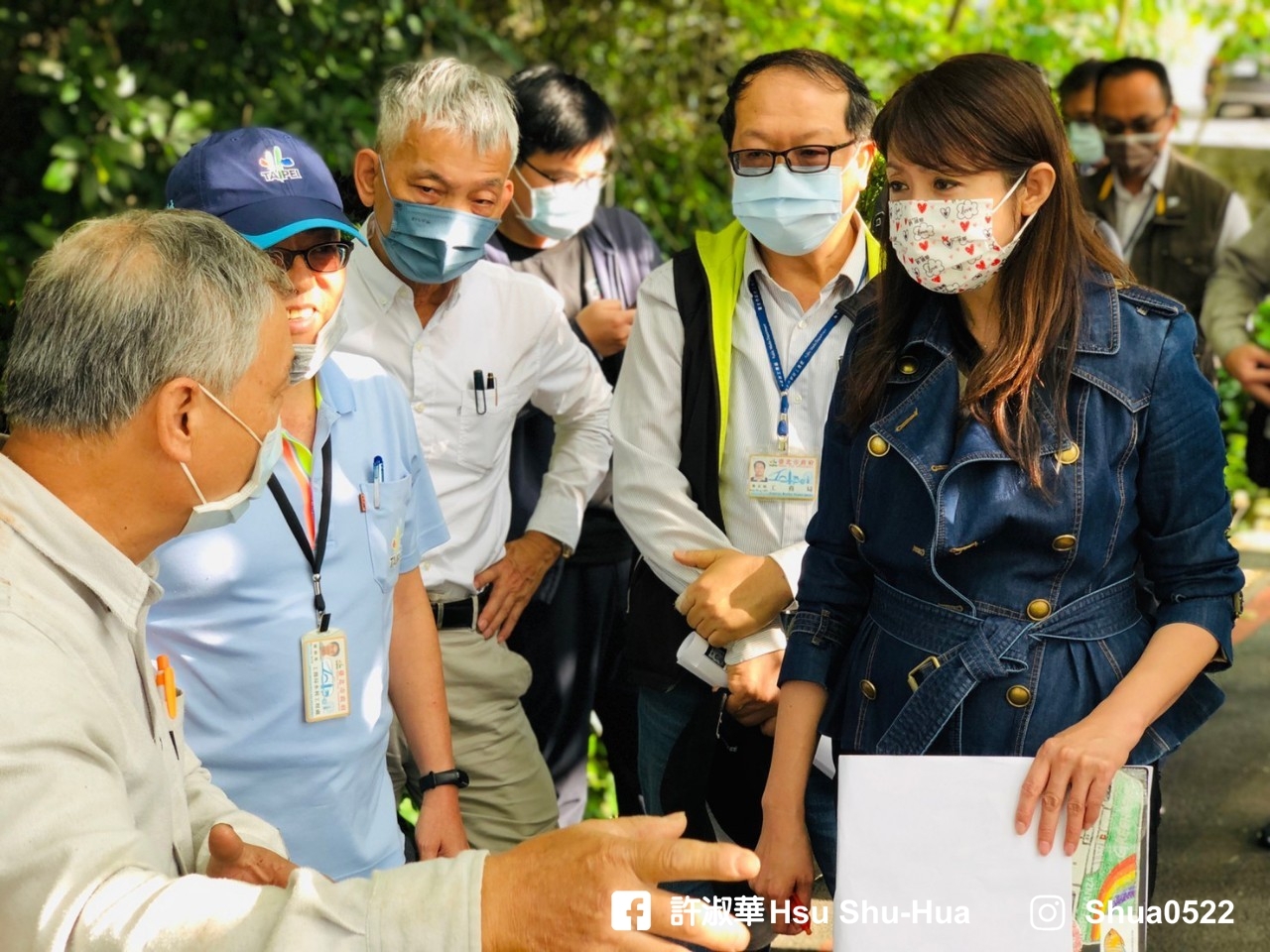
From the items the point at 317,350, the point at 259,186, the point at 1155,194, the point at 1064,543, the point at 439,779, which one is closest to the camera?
the point at 1064,543

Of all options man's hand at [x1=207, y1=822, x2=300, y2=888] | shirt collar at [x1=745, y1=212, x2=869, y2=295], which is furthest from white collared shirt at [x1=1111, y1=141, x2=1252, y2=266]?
man's hand at [x1=207, y1=822, x2=300, y2=888]

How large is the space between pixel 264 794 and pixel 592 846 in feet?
3.79

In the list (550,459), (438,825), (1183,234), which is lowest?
(438,825)

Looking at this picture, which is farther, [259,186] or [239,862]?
[259,186]

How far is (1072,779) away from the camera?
200 centimetres

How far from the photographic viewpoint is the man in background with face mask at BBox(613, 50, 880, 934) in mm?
2988

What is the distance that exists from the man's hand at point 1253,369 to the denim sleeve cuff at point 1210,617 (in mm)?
2338

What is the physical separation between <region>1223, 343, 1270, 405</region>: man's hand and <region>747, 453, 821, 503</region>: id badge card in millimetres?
2010

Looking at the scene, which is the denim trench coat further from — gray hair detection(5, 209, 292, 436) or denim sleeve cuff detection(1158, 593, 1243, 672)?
gray hair detection(5, 209, 292, 436)

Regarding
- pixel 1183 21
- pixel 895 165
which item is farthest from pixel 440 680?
pixel 1183 21

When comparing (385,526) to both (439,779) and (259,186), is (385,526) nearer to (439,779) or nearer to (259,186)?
(439,779)

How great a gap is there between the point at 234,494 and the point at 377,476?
79cm

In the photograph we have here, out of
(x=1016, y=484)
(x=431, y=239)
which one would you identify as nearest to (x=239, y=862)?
(x=1016, y=484)

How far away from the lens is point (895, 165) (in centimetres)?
243
